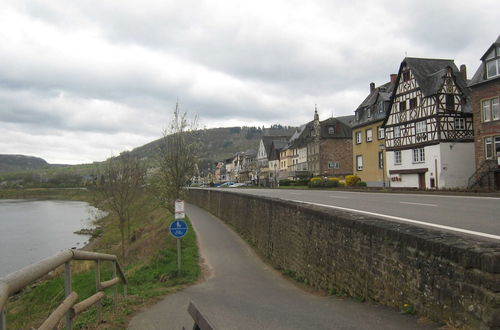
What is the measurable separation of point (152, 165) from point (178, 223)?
58.9ft

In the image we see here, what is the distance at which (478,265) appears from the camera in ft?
13.7

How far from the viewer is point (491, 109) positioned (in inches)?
1171

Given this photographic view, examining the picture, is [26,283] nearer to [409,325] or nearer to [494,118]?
[409,325]

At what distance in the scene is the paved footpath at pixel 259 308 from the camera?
5859 millimetres

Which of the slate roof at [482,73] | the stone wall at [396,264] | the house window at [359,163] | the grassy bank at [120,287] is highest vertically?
the slate roof at [482,73]

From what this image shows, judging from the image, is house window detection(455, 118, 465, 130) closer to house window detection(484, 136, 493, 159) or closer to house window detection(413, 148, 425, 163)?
house window detection(413, 148, 425, 163)

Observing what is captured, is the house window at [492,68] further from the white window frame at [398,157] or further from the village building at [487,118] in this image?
the white window frame at [398,157]

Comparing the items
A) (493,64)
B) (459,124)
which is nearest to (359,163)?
(459,124)

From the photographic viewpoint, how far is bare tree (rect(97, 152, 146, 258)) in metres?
25.8

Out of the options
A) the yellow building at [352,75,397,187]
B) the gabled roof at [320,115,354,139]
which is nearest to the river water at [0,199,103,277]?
the yellow building at [352,75,397,187]

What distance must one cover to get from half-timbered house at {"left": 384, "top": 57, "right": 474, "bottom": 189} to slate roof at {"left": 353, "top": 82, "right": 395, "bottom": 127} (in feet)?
10.9

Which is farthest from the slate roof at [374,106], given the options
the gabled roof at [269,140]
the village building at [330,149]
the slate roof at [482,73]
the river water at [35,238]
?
the gabled roof at [269,140]

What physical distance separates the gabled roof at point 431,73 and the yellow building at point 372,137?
5.07 m

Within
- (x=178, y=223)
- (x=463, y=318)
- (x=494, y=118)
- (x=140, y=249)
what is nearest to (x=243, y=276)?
(x=178, y=223)
